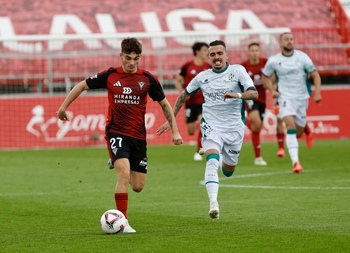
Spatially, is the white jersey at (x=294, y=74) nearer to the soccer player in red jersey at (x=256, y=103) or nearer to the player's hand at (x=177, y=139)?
the soccer player in red jersey at (x=256, y=103)

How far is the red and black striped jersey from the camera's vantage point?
37.1 feet

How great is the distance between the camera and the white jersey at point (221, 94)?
41.4ft

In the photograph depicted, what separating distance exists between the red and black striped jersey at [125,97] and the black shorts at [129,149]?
0.07 metres

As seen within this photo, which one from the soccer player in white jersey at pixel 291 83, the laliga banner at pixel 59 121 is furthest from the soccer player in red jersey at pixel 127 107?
the laliga banner at pixel 59 121

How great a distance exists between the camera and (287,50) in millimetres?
18531

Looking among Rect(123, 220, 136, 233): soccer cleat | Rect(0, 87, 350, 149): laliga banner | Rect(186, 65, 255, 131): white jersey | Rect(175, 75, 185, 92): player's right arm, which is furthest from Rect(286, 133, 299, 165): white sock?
Rect(0, 87, 350, 149): laliga banner

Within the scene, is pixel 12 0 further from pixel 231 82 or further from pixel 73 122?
pixel 231 82

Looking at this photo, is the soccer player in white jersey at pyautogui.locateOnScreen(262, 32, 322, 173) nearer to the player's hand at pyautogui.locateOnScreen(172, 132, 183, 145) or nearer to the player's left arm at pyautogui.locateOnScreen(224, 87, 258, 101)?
the player's left arm at pyautogui.locateOnScreen(224, 87, 258, 101)

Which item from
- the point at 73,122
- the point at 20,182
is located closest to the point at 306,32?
the point at 73,122

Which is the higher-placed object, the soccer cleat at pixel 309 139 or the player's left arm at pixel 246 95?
the player's left arm at pixel 246 95

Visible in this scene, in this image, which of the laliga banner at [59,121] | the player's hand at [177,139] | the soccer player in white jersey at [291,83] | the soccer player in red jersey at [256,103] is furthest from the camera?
the laliga banner at [59,121]

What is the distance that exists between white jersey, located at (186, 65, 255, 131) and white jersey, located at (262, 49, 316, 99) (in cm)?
577

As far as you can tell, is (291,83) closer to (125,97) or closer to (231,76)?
(231,76)

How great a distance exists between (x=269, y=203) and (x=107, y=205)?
228 centimetres
